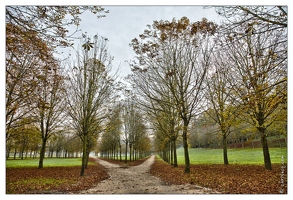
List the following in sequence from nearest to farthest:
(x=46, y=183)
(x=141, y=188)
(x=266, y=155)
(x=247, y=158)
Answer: (x=141, y=188) → (x=46, y=183) → (x=266, y=155) → (x=247, y=158)

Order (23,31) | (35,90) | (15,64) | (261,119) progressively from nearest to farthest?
(23,31) < (15,64) < (35,90) < (261,119)

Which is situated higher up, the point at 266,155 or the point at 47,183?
the point at 266,155

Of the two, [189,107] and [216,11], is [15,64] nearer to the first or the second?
[216,11]

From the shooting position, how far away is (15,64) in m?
5.72

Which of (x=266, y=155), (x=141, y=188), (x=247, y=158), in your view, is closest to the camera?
(x=141, y=188)

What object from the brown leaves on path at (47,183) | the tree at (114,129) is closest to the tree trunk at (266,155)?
the brown leaves on path at (47,183)

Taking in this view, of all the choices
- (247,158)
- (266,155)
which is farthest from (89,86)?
(247,158)

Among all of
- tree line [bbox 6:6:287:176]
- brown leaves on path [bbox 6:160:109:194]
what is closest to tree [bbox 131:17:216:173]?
tree line [bbox 6:6:287:176]

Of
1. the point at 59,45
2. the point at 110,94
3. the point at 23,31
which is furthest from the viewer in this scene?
the point at 110,94

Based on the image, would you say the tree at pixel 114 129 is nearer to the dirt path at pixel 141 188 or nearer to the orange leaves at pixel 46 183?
the orange leaves at pixel 46 183

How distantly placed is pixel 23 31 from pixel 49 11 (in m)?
0.91

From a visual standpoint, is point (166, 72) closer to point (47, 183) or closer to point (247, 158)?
point (47, 183)

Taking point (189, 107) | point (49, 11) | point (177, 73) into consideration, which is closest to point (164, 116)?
point (189, 107)

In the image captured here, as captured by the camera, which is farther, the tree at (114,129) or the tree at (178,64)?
the tree at (114,129)
